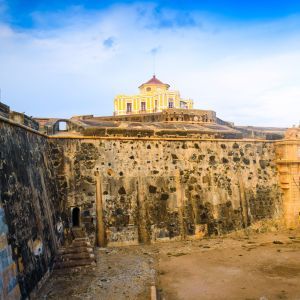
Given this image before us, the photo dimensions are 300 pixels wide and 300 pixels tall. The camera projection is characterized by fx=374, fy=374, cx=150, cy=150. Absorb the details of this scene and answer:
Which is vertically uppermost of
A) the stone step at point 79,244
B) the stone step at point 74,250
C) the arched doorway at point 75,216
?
the arched doorway at point 75,216

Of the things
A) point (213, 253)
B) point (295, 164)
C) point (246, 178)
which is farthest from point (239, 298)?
point (295, 164)

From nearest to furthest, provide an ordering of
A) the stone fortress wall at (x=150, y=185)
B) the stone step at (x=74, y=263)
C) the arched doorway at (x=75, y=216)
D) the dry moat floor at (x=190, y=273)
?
the dry moat floor at (x=190, y=273) → the stone step at (x=74, y=263) → the stone fortress wall at (x=150, y=185) → the arched doorway at (x=75, y=216)

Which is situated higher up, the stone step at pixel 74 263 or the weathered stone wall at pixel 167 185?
the weathered stone wall at pixel 167 185

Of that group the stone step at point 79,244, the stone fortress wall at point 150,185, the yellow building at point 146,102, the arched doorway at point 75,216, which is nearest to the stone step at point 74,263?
the stone fortress wall at point 150,185

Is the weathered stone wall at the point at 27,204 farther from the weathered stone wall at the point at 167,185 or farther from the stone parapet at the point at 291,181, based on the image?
the stone parapet at the point at 291,181

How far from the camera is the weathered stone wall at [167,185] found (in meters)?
11.8

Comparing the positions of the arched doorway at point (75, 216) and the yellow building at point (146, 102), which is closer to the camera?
the arched doorway at point (75, 216)

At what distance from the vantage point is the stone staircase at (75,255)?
9375 millimetres

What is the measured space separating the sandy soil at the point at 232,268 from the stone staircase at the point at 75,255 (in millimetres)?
1891

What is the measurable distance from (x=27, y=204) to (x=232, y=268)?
5259mm

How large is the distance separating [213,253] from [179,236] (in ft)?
5.52

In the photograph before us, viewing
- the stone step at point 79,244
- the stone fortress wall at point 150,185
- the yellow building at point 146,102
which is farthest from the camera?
the yellow building at point 146,102

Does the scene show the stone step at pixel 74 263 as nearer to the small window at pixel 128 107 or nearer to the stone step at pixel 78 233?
the stone step at pixel 78 233

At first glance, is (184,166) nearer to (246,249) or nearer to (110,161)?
(110,161)
